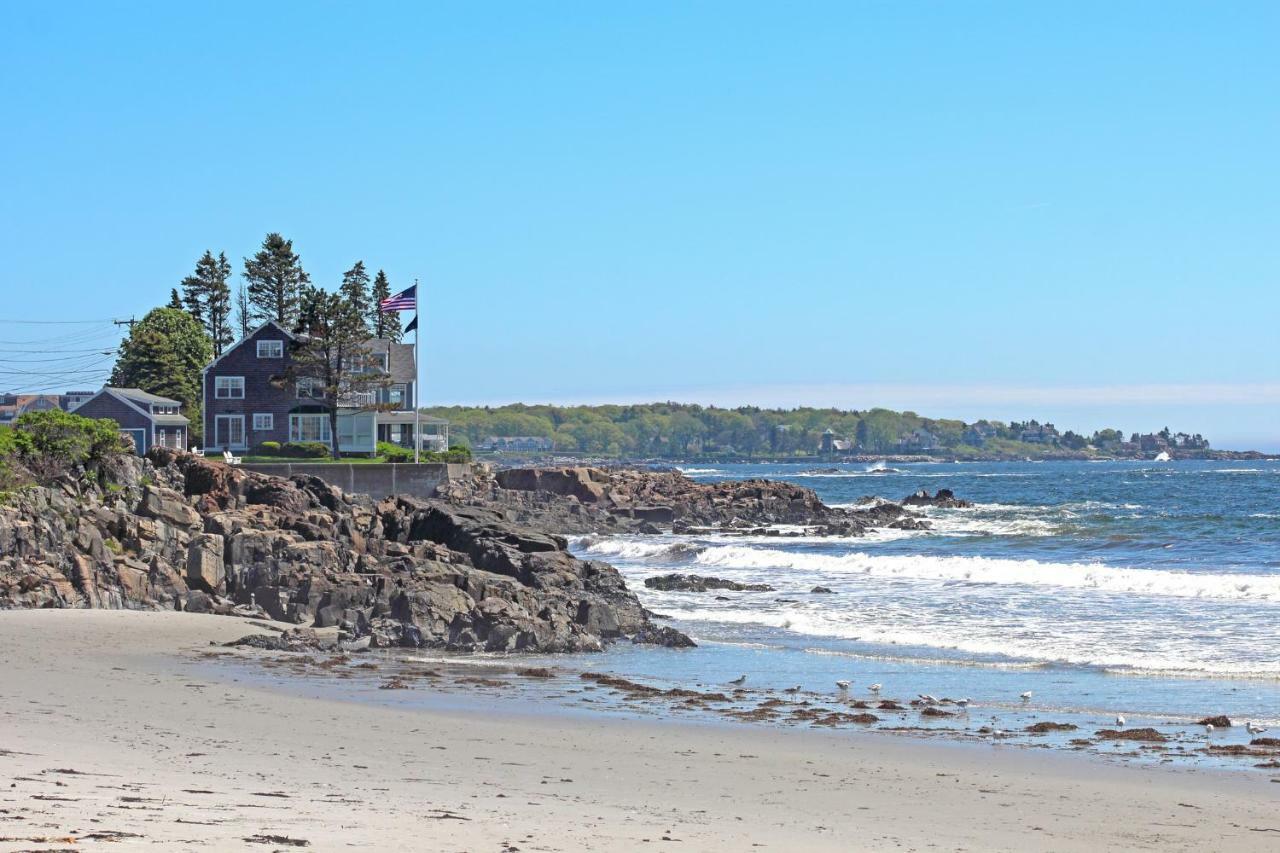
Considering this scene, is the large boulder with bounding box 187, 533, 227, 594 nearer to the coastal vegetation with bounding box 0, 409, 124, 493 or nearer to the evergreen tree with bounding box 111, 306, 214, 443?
the coastal vegetation with bounding box 0, 409, 124, 493

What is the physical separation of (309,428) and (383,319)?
23.1m

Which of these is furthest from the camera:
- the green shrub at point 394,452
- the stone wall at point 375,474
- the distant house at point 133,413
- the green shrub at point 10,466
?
the green shrub at point 394,452

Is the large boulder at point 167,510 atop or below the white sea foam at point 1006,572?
atop

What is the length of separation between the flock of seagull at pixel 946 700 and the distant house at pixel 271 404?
146 feet

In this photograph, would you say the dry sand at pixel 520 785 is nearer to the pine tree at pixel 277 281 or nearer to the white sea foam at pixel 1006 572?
the white sea foam at pixel 1006 572

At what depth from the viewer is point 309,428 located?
61469 millimetres

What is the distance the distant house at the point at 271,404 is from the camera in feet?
199

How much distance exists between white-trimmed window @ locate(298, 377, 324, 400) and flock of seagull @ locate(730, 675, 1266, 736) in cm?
4506

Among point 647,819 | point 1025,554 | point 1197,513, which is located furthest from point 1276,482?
point 647,819

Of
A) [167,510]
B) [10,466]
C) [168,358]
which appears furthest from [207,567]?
[168,358]

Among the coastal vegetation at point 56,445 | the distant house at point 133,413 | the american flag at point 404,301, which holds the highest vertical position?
the american flag at point 404,301

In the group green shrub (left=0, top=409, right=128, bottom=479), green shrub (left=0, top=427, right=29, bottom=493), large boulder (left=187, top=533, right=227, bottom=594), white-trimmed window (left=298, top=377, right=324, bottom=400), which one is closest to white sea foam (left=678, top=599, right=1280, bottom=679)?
large boulder (left=187, top=533, right=227, bottom=594)

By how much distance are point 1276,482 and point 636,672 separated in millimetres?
93096

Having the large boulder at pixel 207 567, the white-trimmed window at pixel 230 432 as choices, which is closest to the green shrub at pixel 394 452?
the white-trimmed window at pixel 230 432
